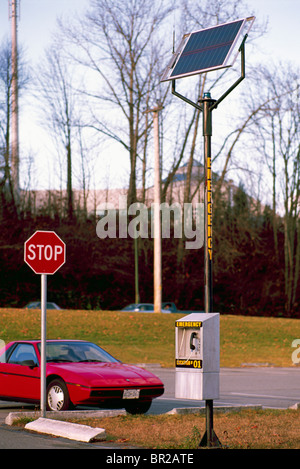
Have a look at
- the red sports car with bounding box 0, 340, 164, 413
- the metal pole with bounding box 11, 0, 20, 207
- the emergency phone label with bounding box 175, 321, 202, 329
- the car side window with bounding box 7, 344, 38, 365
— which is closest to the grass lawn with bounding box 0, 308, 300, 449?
the red sports car with bounding box 0, 340, 164, 413

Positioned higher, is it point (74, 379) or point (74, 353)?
point (74, 353)

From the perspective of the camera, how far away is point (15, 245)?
49.3 metres

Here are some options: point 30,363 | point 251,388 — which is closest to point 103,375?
point 30,363

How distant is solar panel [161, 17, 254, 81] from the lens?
10688 mm

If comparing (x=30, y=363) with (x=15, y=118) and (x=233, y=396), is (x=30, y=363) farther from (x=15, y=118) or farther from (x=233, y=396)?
(x=15, y=118)

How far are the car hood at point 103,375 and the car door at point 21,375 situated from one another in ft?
1.83

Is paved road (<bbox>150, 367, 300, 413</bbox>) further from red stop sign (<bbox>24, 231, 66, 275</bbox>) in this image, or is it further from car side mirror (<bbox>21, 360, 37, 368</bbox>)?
red stop sign (<bbox>24, 231, 66, 275</bbox>)

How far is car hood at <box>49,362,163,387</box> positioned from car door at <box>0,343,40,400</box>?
557 mm

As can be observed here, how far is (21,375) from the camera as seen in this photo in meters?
13.8

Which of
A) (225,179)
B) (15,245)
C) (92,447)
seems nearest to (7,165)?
(15,245)

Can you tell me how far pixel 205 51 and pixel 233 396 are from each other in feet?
27.3

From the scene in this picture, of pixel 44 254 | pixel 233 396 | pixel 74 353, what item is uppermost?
pixel 44 254

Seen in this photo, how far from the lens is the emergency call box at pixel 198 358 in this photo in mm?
9195
